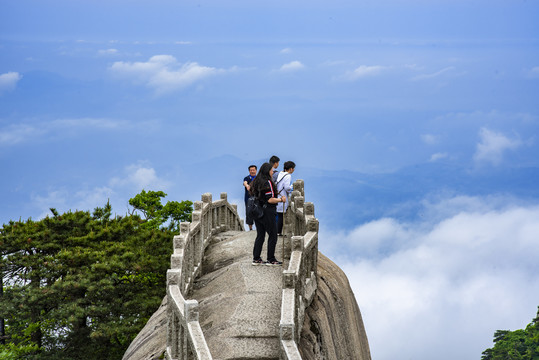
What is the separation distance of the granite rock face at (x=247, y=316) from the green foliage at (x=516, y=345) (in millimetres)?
35737

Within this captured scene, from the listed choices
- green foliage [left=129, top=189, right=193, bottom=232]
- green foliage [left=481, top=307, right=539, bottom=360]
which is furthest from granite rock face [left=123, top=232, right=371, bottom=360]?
green foliage [left=481, top=307, right=539, bottom=360]

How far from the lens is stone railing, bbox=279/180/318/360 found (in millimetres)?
9537

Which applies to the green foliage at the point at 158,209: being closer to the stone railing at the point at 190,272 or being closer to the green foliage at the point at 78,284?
the green foliage at the point at 78,284

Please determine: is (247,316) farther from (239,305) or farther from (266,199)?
(266,199)

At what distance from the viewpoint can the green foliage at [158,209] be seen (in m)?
30.2

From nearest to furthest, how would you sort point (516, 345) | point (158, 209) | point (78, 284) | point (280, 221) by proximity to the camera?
point (280, 221), point (78, 284), point (158, 209), point (516, 345)

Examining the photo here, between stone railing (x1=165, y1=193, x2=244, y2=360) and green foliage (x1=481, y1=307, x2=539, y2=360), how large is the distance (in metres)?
35.6

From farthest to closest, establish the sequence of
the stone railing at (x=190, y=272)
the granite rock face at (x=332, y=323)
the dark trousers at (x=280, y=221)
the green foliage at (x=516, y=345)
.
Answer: the green foliage at (x=516, y=345) → the dark trousers at (x=280, y=221) → the granite rock face at (x=332, y=323) → the stone railing at (x=190, y=272)

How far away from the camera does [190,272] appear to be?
14.2 m

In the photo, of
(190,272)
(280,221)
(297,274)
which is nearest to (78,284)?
(280,221)

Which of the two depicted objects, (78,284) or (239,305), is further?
(78,284)

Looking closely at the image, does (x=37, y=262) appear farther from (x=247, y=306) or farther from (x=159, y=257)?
(x=247, y=306)

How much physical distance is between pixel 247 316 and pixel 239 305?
0.47 meters

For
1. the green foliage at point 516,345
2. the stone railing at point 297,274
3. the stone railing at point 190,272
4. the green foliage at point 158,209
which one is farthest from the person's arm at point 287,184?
the green foliage at point 516,345
